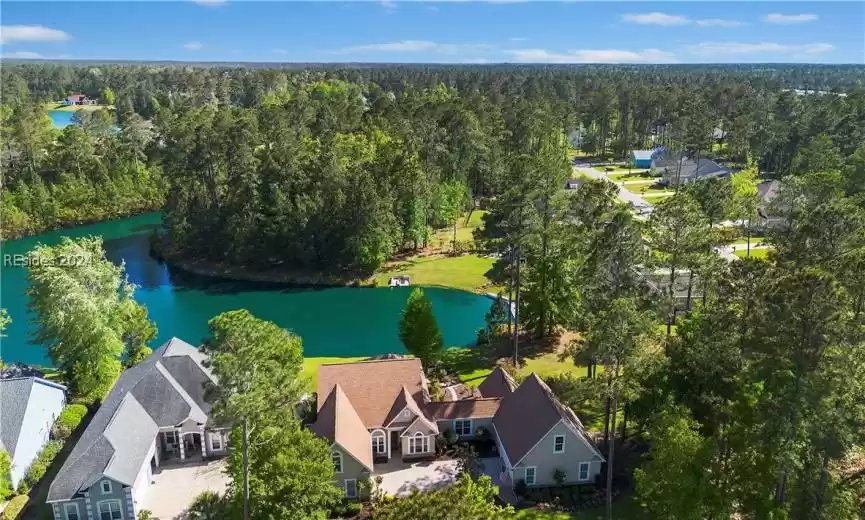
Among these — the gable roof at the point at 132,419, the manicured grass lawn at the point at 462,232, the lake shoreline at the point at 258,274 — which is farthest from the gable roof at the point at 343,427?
the manicured grass lawn at the point at 462,232

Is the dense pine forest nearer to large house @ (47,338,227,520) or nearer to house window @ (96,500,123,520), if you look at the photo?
large house @ (47,338,227,520)

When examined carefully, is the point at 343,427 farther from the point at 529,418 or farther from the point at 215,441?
the point at 529,418

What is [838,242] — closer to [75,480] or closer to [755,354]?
[755,354]

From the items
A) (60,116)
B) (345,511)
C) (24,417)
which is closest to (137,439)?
(24,417)

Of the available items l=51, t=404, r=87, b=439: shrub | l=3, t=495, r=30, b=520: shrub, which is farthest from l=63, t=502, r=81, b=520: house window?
l=51, t=404, r=87, b=439: shrub

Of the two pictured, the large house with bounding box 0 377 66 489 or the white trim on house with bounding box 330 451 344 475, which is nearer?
the white trim on house with bounding box 330 451 344 475
